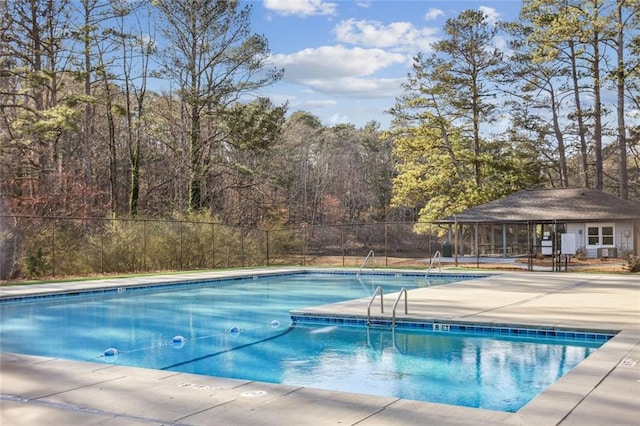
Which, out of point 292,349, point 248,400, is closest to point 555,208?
point 292,349

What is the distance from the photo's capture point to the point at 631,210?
23.8 metres

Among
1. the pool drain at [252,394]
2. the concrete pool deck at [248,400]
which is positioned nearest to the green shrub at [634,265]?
the concrete pool deck at [248,400]

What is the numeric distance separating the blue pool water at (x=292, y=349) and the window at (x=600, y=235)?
19.0 metres

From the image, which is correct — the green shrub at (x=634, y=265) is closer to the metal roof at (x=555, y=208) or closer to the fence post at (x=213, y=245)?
the metal roof at (x=555, y=208)

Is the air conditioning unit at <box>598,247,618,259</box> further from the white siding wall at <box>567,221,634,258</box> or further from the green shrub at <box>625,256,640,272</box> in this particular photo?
the green shrub at <box>625,256,640,272</box>

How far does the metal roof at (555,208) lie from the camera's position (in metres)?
23.5

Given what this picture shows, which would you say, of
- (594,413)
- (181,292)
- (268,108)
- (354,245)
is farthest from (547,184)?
(594,413)

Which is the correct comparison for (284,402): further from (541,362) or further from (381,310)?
(381,310)

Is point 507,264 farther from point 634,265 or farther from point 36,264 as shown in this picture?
point 36,264

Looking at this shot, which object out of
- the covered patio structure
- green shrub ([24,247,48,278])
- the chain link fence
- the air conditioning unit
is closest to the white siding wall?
the covered patio structure

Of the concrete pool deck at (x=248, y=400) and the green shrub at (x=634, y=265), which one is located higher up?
the concrete pool deck at (x=248, y=400)

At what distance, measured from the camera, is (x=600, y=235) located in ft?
87.9

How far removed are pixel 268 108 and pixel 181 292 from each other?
484 inches

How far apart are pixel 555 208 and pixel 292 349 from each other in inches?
773
